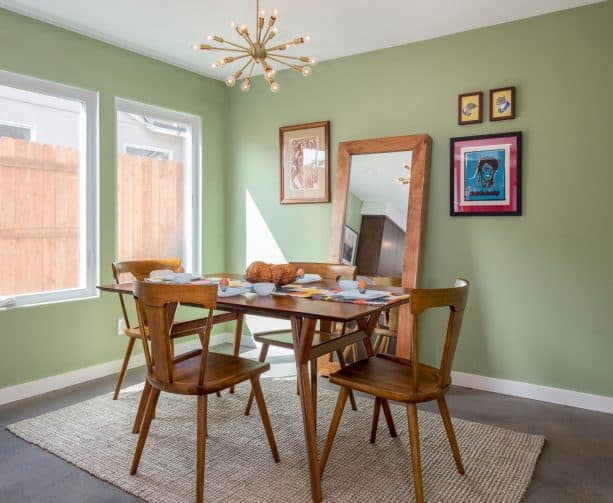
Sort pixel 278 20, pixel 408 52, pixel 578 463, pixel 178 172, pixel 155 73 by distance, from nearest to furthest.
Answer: pixel 578 463 < pixel 278 20 < pixel 408 52 < pixel 155 73 < pixel 178 172

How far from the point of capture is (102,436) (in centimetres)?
252

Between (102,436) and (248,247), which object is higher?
(248,247)

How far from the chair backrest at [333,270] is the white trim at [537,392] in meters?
1.17

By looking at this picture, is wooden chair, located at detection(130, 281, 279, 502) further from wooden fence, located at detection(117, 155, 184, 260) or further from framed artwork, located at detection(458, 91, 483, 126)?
framed artwork, located at detection(458, 91, 483, 126)

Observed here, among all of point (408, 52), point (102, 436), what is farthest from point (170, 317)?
point (408, 52)

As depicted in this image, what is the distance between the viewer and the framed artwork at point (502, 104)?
3156 mm

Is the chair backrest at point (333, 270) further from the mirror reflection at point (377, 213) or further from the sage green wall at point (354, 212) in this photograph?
the sage green wall at point (354, 212)

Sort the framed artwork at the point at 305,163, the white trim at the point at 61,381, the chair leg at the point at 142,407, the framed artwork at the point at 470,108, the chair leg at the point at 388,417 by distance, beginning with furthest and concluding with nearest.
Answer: the framed artwork at the point at 305,163 → the framed artwork at the point at 470,108 → the white trim at the point at 61,381 → the chair leg at the point at 388,417 → the chair leg at the point at 142,407

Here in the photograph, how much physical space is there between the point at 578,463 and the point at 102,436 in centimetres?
230

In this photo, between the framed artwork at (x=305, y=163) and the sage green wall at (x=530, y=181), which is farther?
the framed artwork at (x=305, y=163)

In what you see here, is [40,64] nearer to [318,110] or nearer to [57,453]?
[318,110]

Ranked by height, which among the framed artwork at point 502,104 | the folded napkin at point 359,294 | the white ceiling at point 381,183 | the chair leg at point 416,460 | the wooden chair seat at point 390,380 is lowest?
the chair leg at point 416,460

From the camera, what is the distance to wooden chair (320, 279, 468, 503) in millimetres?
1816

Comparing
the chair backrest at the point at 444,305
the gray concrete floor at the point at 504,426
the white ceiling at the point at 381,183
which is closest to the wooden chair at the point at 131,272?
the gray concrete floor at the point at 504,426
